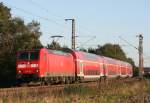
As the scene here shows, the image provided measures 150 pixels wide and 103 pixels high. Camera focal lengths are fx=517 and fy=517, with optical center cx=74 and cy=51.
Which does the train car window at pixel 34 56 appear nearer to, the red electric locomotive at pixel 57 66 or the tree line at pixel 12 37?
the red electric locomotive at pixel 57 66

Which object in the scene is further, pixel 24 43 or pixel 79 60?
pixel 24 43

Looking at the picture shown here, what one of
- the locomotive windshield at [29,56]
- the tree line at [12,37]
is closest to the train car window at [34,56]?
the locomotive windshield at [29,56]

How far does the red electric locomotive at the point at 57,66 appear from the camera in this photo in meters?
39.9

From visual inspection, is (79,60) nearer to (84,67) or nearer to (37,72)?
(84,67)

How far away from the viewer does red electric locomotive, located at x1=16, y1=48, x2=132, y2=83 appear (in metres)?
39.9

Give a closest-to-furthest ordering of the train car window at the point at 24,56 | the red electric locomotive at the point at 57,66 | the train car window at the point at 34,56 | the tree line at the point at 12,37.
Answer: the red electric locomotive at the point at 57,66 → the train car window at the point at 34,56 → the train car window at the point at 24,56 → the tree line at the point at 12,37

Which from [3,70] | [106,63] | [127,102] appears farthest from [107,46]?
[127,102]

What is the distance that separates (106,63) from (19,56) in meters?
29.8

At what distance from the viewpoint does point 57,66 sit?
147ft

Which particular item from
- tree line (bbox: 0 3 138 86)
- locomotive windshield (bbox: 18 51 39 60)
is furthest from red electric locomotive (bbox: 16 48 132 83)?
tree line (bbox: 0 3 138 86)

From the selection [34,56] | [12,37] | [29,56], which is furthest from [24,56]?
[12,37]

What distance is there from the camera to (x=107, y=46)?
150m

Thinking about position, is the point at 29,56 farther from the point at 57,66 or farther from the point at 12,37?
the point at 12,37

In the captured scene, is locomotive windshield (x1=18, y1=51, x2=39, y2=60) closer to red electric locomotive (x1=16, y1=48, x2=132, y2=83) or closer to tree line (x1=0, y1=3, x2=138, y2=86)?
red electric locomotive (x1=16, y1=48, x2=132, y2=83)
